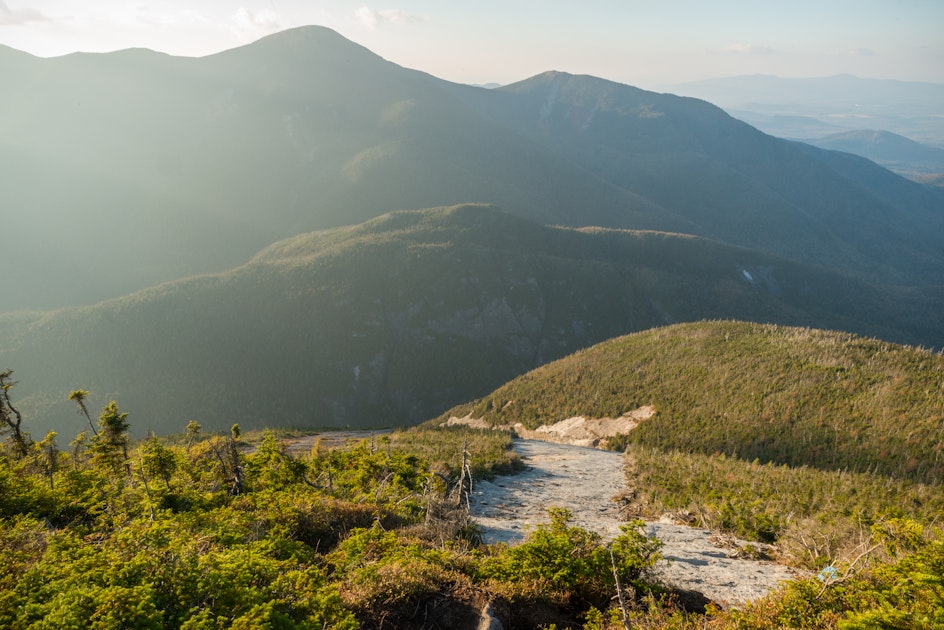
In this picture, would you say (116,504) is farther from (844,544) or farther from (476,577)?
(844,544)

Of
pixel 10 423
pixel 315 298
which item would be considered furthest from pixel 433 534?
pixel 315 298

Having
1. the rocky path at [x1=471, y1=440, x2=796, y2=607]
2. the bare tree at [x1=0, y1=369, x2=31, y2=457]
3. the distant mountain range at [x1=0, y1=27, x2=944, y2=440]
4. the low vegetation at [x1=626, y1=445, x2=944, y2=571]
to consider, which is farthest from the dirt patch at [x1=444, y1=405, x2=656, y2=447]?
the distant mountain range at [x1=0, y1=27, x2=944, y2=440]

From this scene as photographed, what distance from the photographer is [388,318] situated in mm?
101500

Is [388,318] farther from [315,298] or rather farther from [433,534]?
[433,534]

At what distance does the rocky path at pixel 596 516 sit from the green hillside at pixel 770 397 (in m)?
7.55

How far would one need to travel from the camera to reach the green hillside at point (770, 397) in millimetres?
21906

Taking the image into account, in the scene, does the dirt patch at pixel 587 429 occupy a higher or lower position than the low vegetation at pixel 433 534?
lower

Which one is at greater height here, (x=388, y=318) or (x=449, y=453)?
(x=449, y=453)

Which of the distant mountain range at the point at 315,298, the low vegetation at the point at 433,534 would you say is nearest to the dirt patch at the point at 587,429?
the low vegetation at the point at 433,534

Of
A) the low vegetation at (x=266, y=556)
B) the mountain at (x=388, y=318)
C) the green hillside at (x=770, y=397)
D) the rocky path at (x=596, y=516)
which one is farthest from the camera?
the mountain at (x=388, y=318)

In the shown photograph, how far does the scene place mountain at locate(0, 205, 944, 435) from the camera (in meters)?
78.5

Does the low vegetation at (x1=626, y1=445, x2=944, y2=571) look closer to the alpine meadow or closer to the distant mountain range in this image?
the alpine meadow

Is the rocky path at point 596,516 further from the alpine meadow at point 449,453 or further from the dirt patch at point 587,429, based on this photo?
the dirt patch at point 587,429

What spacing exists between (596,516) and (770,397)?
19.0 m
